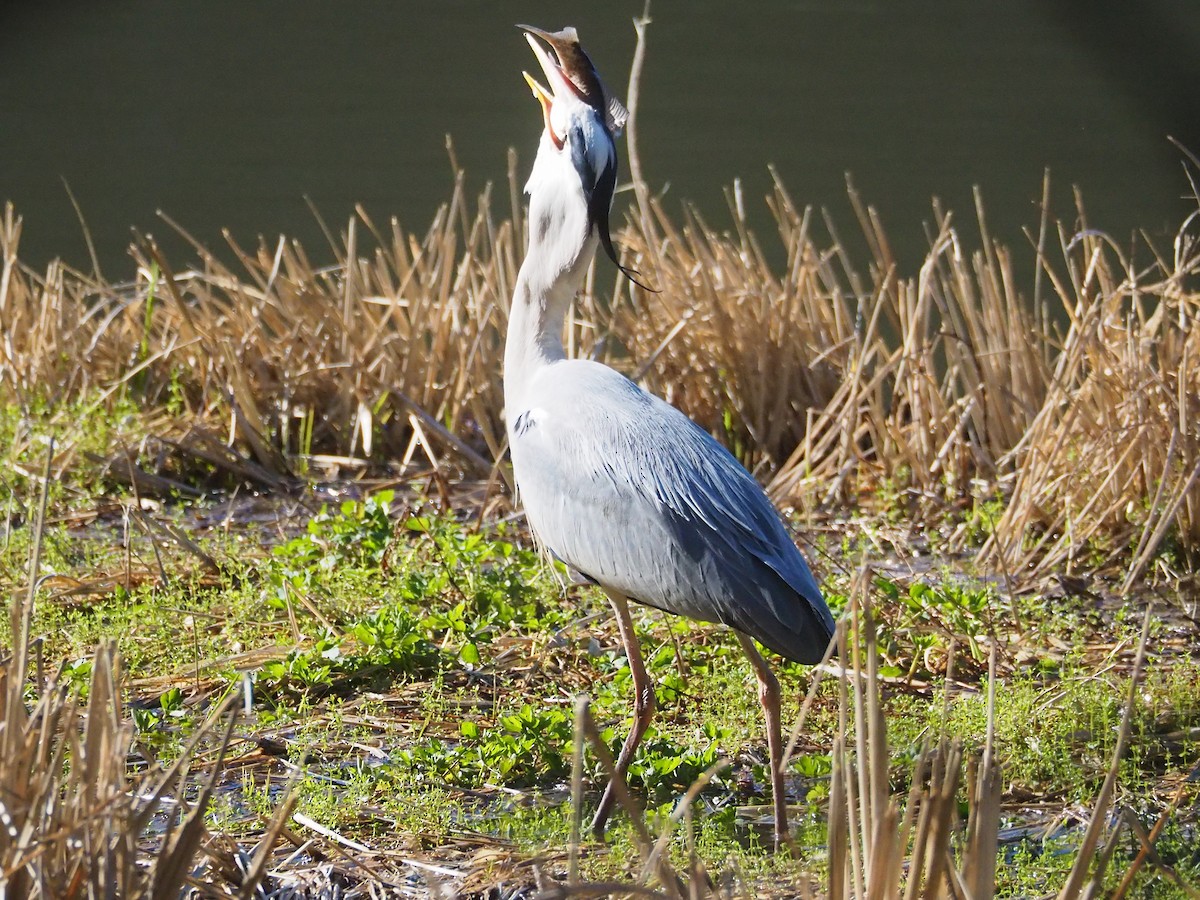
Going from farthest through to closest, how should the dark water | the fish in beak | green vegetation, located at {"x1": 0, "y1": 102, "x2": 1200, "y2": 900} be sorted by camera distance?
the dark water → the fish in beak → green vegetation, located at {"x1": 0, "y1": 102, "x2": 1200, "y2": 900}

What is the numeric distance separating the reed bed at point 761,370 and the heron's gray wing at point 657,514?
1.19m

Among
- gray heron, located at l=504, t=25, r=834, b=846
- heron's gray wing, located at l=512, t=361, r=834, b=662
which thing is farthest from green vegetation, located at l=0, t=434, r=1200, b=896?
heron's gray wing, located at l=512, t=361, r=834, b=662

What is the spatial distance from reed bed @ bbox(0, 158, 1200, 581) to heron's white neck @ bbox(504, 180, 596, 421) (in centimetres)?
113

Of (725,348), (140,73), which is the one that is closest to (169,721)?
(725,348)

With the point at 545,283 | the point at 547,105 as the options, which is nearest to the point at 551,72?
the point at 547,105

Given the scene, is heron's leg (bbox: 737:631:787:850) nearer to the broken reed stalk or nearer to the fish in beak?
the fish in beak

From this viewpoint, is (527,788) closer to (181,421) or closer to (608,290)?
(181,421)

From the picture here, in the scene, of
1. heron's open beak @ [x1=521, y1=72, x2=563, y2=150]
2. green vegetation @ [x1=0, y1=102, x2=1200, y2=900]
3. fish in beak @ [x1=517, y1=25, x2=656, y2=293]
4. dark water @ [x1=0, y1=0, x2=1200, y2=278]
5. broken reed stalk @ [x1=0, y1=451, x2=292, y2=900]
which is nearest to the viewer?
broken reed stalk @ [x1=0, y1=451, x2=292, y2=900]

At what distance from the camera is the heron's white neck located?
3.11 meters

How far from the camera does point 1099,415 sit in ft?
13.1

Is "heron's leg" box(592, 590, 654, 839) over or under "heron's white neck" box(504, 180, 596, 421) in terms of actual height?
under

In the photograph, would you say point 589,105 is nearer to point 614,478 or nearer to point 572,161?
point 572,161

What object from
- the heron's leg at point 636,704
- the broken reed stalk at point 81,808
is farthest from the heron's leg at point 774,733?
the broken reed stalk at point 81,808

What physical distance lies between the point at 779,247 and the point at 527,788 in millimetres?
6853
